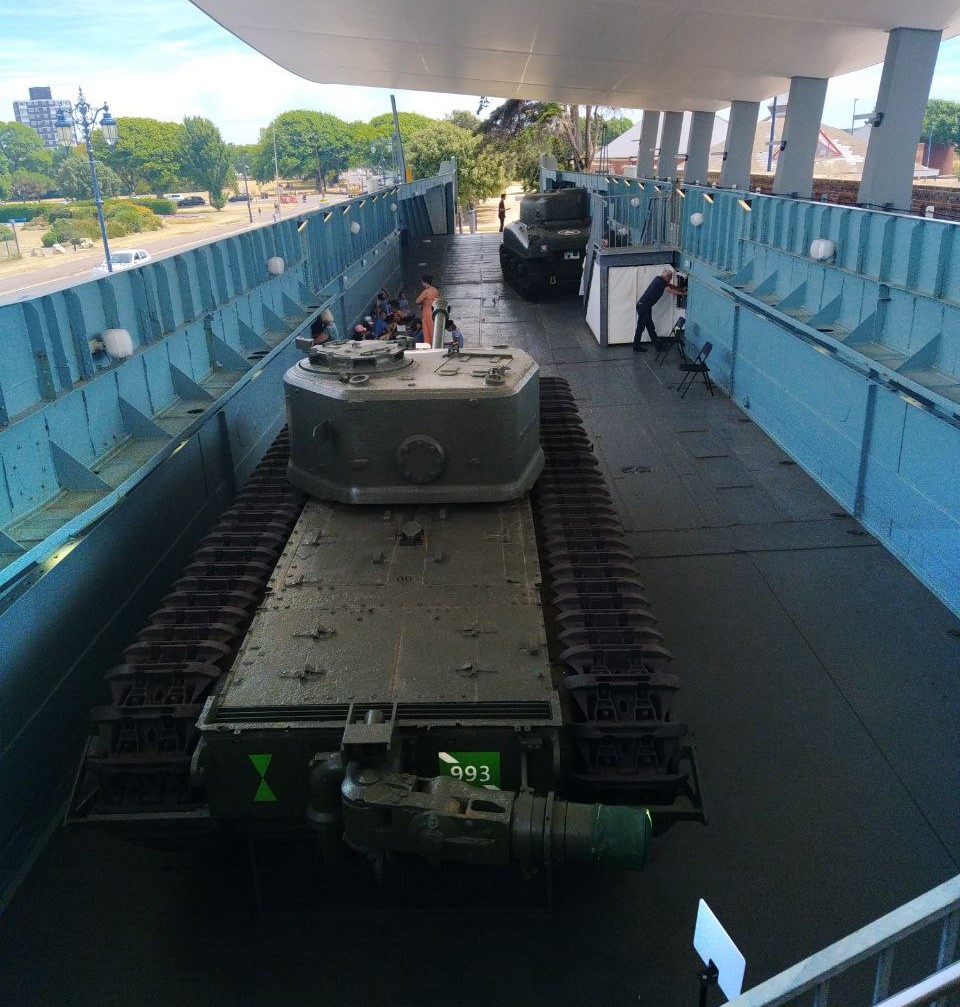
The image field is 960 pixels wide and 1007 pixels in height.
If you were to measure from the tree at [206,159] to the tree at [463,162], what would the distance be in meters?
43.7

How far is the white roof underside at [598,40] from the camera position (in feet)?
50.2

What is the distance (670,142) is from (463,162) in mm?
41908

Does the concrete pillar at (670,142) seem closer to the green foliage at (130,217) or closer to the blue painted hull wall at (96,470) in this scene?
the green foliage at (130,217)

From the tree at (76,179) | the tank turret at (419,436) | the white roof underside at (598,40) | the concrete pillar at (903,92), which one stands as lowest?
the tank turret at (419,436)

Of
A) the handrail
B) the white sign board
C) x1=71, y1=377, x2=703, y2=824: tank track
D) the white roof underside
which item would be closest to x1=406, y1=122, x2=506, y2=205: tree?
the white roof underside

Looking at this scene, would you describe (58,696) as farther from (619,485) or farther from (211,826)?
(619,485)

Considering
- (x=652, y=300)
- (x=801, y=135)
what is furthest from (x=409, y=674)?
(x=801, y=135)

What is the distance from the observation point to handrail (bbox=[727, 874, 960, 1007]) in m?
2.54

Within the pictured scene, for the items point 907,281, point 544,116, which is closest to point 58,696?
point 907,281

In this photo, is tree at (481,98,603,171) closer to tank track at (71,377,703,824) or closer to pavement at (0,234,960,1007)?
pavement at (0,234,960,1007)

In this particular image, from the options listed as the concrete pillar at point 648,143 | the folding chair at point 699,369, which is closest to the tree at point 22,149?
the folding chair at point 699,369

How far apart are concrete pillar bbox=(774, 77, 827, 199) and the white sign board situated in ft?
57.0

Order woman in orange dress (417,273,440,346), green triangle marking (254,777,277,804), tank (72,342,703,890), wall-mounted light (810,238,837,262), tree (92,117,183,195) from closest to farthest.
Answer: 1. tank (72,342,703,890)
2. green triangle marking (254,777,277,804)
3. wall-mounted light (810,238,837,262)
4. woman in orange dress (417,273,440,346)
5. tree (92,117,183,195)

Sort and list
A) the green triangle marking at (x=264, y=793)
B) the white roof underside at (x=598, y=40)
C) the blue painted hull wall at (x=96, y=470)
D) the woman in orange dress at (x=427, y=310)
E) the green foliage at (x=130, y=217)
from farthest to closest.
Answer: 1. the green foliage at (x=130, y=217)
2. the white roof underside at (x=598, y=40)
3. the woman in orange dress at (x=427, y=310)
4. the blue painted hull wall at (x=96, y=470)
5. the green triangle marking at (x=264, y=793)
